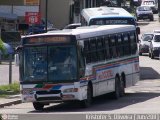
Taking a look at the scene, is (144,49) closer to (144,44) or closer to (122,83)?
(144,44)

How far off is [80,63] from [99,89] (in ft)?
6.55

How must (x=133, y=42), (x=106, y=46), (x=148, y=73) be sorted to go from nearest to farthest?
1. (x=106, y=46)
2. (x=133, y=42)
3. (x=148, y=73)

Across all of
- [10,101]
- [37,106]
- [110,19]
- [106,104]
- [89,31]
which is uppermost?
[89,31]

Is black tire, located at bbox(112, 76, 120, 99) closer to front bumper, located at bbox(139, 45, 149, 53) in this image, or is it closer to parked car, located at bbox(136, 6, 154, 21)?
front bumper, located at bbox(139, 45, 149, 53)

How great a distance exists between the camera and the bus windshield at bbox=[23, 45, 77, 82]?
928 inches

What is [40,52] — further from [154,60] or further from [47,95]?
[154,60]

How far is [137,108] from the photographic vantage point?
76.0 ft

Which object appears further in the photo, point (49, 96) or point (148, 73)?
point (148, 73)

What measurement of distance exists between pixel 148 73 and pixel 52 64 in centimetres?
1953

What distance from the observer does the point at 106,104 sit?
84.2 feet

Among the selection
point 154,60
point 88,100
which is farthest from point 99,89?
point 154,60

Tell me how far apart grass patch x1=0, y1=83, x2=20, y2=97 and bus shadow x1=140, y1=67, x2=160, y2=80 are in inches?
405

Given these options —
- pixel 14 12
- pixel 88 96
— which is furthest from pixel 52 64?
pixel 14 12

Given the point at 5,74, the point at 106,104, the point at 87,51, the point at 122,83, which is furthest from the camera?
the point at 5,74
